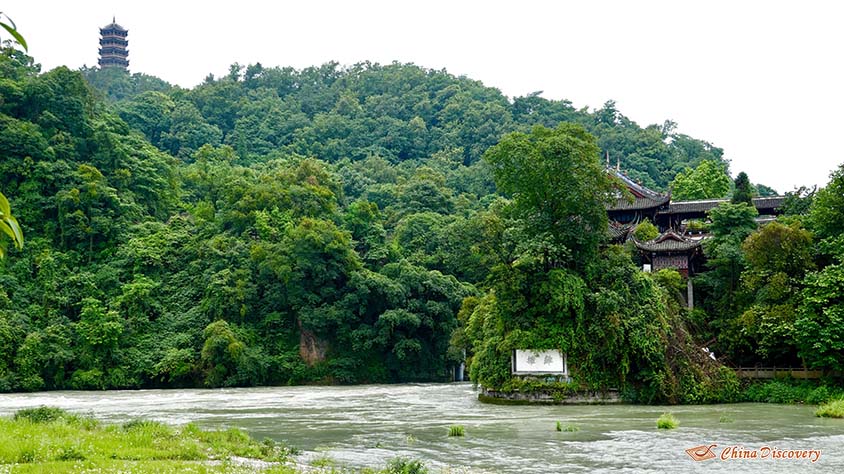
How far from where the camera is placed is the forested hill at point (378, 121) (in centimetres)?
9469

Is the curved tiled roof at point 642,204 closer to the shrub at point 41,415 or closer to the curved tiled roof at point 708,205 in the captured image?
the curved tiled roof at point 708,205

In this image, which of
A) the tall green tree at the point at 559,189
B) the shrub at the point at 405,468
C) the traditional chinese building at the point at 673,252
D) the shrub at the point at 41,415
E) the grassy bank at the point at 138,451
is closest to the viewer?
the grassy bank at the point at 138,451

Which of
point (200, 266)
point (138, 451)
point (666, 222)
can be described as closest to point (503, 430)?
point (138, 451)

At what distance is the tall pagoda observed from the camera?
443 ft

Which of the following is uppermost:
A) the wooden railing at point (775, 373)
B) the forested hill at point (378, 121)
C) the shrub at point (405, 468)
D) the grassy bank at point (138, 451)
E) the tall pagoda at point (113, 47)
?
the tall pagoda at point (113, 47)

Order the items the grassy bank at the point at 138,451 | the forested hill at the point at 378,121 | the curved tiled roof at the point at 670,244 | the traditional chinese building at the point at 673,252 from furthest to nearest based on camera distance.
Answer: the forested hill at the point at 378,121
the traditional chinese building at the point at 673,252
the curved tiled roof at the point at 670,244
the grassy bank at the point at 138,451

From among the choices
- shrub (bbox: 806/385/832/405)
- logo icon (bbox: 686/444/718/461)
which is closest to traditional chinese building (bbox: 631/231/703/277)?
shrub (bbox: 806/385/832/405)

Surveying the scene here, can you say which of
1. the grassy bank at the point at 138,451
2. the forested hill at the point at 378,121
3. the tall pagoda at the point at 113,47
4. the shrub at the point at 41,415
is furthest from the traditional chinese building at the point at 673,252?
the tall pagoda at the point at 113,47

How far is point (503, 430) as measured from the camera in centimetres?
2323

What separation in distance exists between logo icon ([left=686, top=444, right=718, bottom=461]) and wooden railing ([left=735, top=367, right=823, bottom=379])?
1515cm

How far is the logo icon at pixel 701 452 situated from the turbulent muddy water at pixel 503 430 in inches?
8.4

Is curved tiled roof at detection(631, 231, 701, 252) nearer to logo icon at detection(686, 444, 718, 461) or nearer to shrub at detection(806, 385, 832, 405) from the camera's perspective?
shrub at detection(806, 385, 832, 405)

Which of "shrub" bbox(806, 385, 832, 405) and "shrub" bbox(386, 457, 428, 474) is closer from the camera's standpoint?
"shrub" bbox(386, 457, 428, 474)

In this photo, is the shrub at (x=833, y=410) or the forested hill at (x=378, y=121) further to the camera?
the forested hill at (x=378, y=121)
